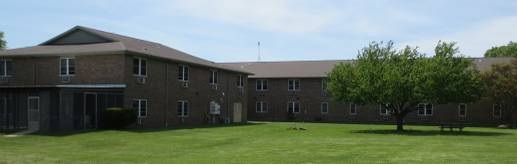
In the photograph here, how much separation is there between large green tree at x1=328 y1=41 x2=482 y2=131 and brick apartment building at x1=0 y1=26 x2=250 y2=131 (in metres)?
9.87

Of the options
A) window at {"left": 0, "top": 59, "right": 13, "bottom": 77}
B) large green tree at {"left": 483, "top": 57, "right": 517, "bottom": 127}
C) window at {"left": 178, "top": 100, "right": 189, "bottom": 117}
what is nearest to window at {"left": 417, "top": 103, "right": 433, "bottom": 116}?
large green tree at {"left": 483, "top": 57, "right": 517, "bottom": 127}

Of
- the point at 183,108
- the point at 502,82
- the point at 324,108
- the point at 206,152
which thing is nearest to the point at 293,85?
the point at 324,108

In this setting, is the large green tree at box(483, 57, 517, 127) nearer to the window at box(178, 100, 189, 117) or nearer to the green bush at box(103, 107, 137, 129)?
the window at box(178, 100, 189, 117)

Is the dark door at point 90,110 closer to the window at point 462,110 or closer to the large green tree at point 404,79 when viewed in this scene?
the large green tree at point 404,79

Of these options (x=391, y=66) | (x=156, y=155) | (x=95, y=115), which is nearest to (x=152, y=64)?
(x=95, y=115)

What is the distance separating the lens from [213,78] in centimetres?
4719

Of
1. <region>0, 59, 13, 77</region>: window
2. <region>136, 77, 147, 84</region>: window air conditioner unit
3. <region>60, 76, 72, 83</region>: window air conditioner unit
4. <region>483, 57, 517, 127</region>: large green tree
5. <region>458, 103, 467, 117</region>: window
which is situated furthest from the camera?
<region>458, 103, 467, 117</region>: window

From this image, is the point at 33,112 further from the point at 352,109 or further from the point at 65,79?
the point at 352,109

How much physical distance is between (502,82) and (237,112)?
2009 centimetres

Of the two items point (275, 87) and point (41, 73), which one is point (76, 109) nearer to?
point (41, 73)

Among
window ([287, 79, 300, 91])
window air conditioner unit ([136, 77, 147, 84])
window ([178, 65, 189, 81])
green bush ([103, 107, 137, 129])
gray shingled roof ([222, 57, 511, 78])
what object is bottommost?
green bush ([103, 107, 137, 129])

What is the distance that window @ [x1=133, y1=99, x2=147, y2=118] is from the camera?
1430 inches

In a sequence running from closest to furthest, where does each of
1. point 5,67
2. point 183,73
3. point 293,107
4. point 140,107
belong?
point 140,107
point 5,67
point 183,73
point 293,107

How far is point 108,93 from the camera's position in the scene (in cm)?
3525
